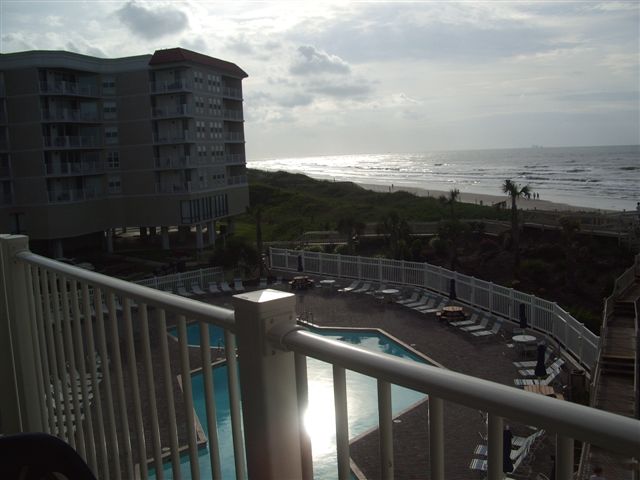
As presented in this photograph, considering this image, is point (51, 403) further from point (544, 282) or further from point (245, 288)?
point (544, 282)

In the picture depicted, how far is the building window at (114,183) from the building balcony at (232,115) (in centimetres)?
846

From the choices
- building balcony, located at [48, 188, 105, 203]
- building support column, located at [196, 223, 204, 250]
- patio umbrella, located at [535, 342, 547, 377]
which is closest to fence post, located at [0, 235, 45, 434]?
patio umbrella, located at [535, 342, 547, 377]

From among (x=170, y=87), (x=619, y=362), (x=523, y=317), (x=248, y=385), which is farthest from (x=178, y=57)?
(x=248, y=385)

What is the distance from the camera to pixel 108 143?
37562mm

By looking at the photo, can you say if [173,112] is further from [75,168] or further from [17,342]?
[17,342]

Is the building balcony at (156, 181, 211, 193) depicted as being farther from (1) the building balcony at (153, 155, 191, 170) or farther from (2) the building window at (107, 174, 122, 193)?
(2) the building window at (107, 174, 122, 193)

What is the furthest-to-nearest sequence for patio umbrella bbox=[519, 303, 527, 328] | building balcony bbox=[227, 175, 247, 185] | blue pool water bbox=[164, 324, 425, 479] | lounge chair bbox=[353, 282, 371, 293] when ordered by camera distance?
building balcony bbox=[227, 175, 247, 185], lounge chair bbox=[353, 282, 371, 293], patio umbrella bbox=[519, 303, 527, 328], blue pool water bbox=[164, 324, 425, 479]

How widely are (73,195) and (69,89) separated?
20.7 feet

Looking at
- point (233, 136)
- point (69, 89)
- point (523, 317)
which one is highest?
point (69, 89)

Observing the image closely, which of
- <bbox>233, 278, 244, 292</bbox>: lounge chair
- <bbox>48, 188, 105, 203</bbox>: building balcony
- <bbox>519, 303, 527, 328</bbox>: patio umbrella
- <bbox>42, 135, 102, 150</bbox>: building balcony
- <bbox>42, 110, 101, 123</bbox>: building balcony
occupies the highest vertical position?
<bbox>42, 110, 101, 123</bbox>: building balcony

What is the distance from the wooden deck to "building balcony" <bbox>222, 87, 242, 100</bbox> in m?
30.2

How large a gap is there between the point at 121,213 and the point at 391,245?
18.5m

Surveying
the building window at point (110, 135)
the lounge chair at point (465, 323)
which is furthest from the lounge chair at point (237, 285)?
the building window at point (110, 135)

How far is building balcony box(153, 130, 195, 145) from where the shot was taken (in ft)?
121
